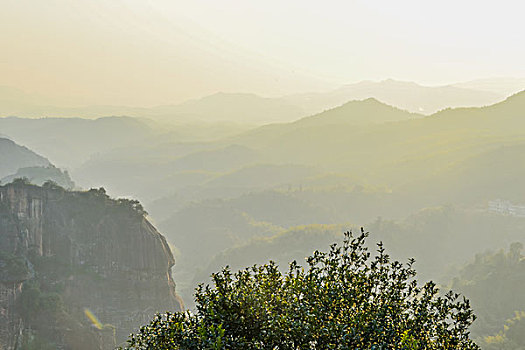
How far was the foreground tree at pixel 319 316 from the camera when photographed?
51.9ft

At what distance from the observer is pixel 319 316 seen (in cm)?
1675

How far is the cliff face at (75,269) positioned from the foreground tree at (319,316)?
41.1m

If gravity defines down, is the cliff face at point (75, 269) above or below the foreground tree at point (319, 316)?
below

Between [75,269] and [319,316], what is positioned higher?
[319,316]

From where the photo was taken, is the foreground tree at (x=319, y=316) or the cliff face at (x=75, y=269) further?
the cliff face at (x=75, y=269)

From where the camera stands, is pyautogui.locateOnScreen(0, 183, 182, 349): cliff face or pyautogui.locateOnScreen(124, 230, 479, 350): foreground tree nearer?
pyautogui.locateOnScreen(124, 230, 479, 350): foreground tree

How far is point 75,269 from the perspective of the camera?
6406cm

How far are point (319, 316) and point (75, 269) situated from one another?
5709 cm

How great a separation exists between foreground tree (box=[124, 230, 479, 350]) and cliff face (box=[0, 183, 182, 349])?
41.1 meters

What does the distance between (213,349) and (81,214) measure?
62699 mm

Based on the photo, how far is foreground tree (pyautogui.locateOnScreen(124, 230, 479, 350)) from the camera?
1583 cm

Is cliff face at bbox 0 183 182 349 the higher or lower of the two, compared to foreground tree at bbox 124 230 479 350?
lower

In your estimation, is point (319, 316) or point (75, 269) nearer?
point (319, 316)

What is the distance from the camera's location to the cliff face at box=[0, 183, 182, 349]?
52.2m
